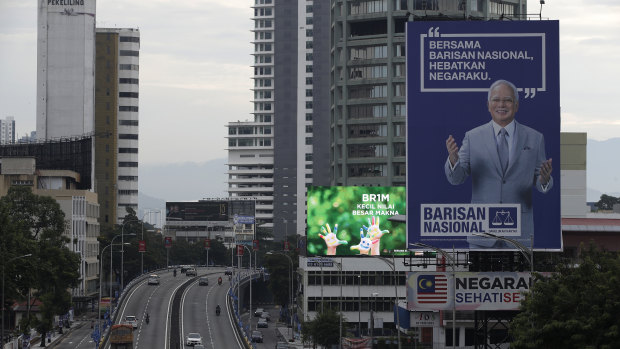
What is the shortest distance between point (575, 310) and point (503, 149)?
20688 millimetres

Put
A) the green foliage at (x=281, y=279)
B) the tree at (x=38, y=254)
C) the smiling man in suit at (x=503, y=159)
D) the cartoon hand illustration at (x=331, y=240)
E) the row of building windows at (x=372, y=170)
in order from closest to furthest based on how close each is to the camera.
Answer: the smiling man in suit at (x=503, y=159) < the tree at (x=38, y=254) < the cartoon hand illustration at (x=331, y=240) < the row of building windows at (x=372, y=170) < the green foliage at (x=281, y=279)

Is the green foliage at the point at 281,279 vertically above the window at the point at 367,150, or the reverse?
the window at the point at 367,150

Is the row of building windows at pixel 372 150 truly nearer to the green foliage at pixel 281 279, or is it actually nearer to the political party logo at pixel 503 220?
the green foliage at pixel 281 279

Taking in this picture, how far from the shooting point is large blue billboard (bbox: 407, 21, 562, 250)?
72500mm

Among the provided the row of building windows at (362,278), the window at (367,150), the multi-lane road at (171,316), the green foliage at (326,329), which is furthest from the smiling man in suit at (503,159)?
the window at (367,150)

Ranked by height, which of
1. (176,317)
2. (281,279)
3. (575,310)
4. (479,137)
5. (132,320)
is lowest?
(176,317)

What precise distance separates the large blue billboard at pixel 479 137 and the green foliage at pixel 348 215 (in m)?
64.6

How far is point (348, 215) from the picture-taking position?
138m

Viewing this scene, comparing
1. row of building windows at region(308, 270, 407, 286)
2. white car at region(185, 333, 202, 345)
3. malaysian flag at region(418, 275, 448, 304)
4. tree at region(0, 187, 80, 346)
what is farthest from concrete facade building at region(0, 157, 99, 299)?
malaysian flag at region(418, 275, 448, 304)

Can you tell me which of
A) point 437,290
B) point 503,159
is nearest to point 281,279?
point 503,159

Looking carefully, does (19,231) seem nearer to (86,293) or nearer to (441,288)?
(441,288)

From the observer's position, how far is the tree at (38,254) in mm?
97500

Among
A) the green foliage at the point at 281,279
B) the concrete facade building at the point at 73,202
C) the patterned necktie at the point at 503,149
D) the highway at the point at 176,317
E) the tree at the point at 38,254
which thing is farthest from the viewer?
the green foliage at the point at 281,279

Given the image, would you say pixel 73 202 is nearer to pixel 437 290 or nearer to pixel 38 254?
pixel 38 254
